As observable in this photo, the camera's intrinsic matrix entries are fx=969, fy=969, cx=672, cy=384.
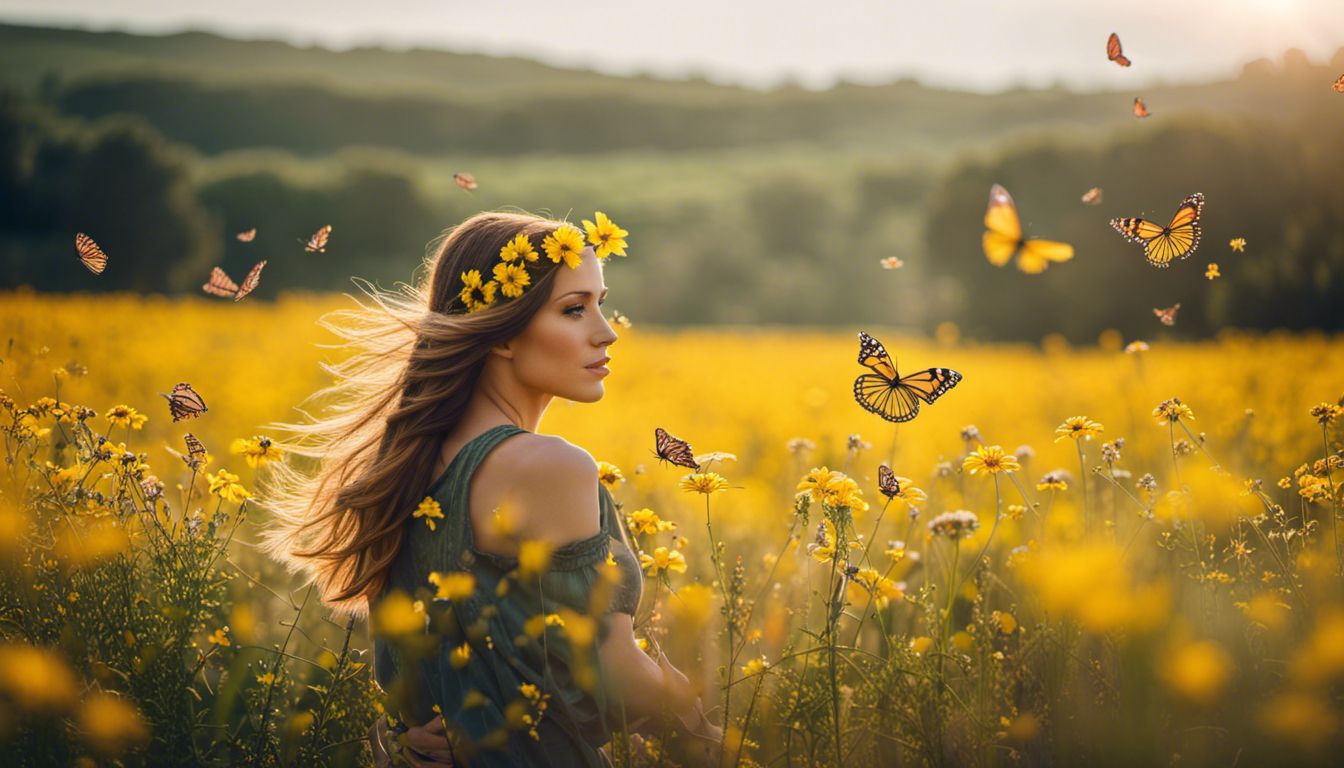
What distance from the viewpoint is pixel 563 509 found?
225cm

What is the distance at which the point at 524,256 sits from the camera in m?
2.56

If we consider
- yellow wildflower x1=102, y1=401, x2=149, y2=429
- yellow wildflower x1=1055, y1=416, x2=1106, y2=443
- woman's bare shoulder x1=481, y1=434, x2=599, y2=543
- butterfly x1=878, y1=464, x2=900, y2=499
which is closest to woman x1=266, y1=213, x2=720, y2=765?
woman's bare shoulder x1=481, y1=434, x2=599, y2=543

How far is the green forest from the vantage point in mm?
14430

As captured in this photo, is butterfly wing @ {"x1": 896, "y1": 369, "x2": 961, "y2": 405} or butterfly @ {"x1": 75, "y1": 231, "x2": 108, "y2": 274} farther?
butterfly @ {"x1": 75, "y1": 231, "x2": 108, "y2": 274}

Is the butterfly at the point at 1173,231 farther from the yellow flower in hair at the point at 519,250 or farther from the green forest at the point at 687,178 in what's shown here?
the yellow flower in hair at the point at 519,250

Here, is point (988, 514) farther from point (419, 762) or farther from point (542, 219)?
point (419, 762)

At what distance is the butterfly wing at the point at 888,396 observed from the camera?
8.31 ft

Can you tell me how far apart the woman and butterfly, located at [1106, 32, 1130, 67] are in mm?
1343

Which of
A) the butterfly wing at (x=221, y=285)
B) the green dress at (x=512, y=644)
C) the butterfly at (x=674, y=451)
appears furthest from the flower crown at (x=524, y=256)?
the butterfly wing at (x=221, y=285)

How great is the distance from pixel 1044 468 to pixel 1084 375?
474 cm

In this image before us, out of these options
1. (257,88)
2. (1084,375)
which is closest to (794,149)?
(257,88)

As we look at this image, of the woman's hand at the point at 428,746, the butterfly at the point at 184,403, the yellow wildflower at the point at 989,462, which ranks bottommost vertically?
the woman's hand at the point at 428,746

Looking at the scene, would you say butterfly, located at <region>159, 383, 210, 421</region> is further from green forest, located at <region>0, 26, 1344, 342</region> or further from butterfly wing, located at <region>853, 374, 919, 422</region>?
butterfly wing, located at <region>853, 374, 919, 422</region>

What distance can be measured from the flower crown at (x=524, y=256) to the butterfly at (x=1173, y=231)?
1317mm
